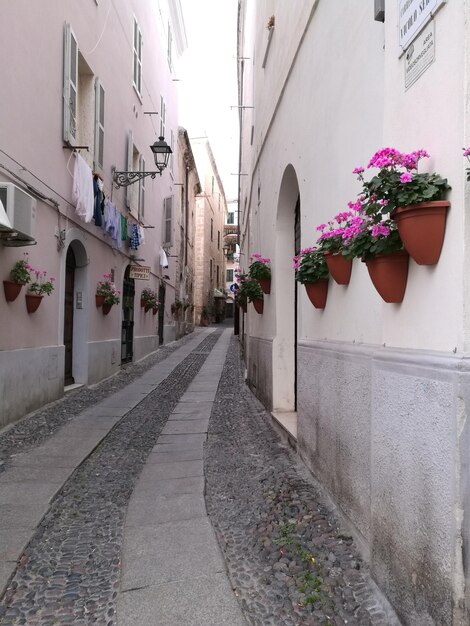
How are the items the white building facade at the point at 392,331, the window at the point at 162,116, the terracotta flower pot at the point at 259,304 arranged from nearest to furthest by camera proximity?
the white building facade at the point at 392,331 → the terracotta flower pot at the point at 259,304 → the window at the point at 162,116

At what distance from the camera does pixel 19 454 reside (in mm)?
4375

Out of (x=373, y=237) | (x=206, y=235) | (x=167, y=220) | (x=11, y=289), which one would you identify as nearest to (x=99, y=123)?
(x=11, y=289)

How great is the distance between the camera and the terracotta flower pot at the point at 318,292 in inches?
140

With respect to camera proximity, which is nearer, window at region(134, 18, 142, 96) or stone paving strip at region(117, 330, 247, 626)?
stone paving strip at region(117, 330, 247, 626)

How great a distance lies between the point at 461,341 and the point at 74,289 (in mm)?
7545

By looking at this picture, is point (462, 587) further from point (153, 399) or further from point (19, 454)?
point (153, 399)

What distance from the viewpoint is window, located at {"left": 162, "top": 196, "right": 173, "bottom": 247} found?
15394 mm

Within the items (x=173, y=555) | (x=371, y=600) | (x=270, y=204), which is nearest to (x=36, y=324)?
(x=270, y=204)

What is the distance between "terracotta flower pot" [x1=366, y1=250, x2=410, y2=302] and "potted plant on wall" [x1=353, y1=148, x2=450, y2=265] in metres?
0.15

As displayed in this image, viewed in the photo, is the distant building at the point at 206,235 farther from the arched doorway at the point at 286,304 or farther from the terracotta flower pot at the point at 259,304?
the arched doorway at the point at 286,304

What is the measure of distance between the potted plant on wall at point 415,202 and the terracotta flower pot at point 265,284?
14.7ft

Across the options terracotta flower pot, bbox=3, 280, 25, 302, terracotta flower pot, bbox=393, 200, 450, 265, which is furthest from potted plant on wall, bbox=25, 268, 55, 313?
terracotta flower pot, bbox=393, 200, 450, 265

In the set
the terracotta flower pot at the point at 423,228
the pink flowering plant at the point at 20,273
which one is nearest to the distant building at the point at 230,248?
the pink flowering plant at the point at 20,273

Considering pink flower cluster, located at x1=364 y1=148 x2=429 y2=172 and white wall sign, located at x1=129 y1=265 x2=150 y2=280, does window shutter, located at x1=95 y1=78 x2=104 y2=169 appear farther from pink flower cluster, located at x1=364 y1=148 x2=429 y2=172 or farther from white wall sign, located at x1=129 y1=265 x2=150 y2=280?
pink flower cluster, located at x1=364 y1=148 x2=429 y2=172
